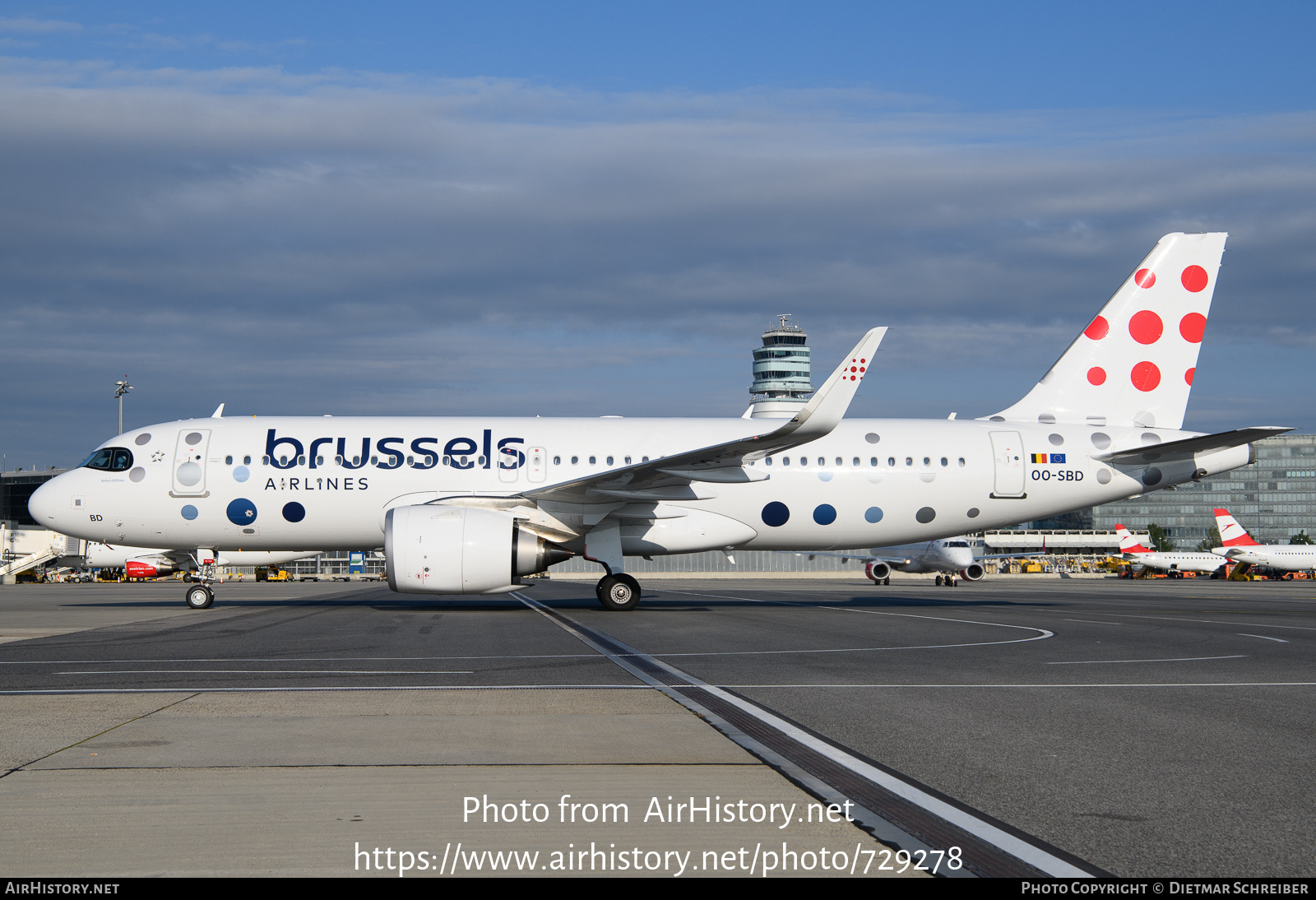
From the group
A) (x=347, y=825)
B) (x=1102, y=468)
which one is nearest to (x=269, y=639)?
(x=347, y=825)

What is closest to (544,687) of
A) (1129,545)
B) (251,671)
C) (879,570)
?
(251,671)

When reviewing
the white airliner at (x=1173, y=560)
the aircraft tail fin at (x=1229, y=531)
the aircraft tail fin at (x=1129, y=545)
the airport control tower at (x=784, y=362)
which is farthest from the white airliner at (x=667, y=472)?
the airport control tower at (x=784, y=362)

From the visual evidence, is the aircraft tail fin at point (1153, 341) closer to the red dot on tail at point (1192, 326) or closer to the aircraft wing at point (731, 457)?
the red dot on tail at point (1192, 326)

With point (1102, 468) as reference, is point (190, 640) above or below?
below

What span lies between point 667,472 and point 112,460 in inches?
481

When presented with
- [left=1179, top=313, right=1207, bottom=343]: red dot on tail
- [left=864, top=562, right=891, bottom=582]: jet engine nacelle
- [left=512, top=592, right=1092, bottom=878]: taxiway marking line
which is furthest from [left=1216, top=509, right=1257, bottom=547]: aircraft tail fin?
[left=512, top=592, right=1092, bottom=878]: taxiway marking line

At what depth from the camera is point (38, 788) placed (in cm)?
541

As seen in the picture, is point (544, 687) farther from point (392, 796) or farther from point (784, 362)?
point (784, 362)

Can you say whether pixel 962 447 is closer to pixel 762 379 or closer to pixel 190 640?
pixel 190 640

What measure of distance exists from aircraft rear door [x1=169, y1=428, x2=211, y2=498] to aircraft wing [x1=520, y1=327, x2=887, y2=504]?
23.2ft

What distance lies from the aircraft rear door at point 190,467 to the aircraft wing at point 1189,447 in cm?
1963

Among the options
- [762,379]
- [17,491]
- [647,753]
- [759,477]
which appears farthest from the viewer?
[762,379]
